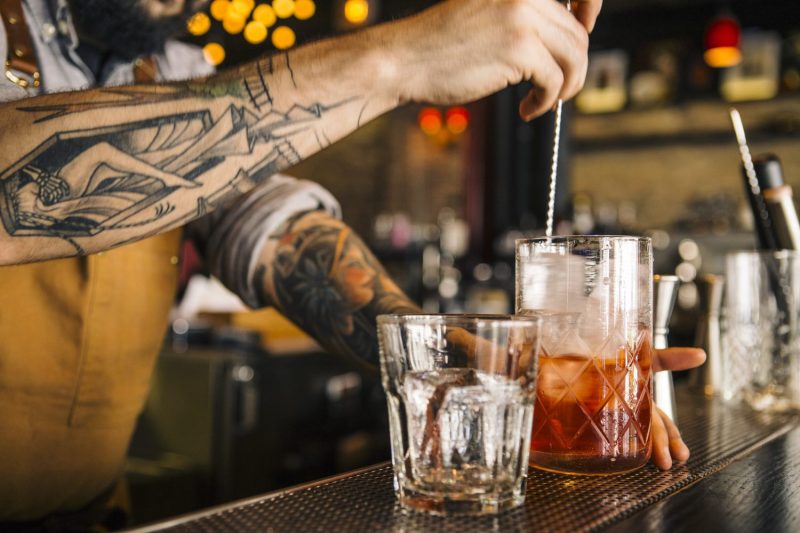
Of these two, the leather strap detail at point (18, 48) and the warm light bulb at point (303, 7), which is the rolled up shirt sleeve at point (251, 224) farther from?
the warm light bulb at point (303, 7)

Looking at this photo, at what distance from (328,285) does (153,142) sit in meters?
0.43

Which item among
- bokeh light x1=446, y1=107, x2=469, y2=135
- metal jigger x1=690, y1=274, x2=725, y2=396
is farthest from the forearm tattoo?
bokeh light x1=446, y1=107, x2=469, y2=135

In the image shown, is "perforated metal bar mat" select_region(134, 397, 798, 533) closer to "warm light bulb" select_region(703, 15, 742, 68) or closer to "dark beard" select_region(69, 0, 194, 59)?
"dark beard" select_region(69, 0, 194, 59)

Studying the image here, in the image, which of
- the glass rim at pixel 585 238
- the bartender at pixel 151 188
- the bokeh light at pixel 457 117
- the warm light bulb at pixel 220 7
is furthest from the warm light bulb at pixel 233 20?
the glass rim at pixel 585 238

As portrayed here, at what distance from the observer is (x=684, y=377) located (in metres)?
2.97

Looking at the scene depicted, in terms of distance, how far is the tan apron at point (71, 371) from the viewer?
3.62 feet

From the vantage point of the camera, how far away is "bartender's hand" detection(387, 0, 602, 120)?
0.74 metres

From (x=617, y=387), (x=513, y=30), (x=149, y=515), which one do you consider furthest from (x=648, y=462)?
(x=149, y=515)

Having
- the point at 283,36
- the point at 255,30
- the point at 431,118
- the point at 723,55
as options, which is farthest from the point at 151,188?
the point at 431,118

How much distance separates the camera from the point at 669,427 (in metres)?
0.76

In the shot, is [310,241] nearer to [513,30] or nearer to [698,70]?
[513,30]

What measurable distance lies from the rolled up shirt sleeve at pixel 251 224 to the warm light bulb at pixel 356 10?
330 cm

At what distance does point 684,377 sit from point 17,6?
8.62 feet

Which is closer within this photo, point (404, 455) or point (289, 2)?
point (404, 455)
